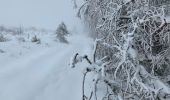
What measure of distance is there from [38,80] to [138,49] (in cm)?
294

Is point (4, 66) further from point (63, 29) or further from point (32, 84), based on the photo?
point (63, 29)

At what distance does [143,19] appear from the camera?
16.7 ft

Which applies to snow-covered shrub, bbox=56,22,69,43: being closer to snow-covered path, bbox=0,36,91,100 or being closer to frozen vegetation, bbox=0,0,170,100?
snow-covered path, bbox=0,36,91,100

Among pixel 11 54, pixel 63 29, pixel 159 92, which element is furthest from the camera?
pixel 63 29

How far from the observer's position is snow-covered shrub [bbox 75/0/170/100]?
15.5 feet

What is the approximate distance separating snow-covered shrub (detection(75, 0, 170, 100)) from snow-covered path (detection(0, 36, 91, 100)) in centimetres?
144

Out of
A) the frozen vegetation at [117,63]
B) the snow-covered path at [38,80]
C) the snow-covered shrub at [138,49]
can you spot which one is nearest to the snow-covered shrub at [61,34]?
the snow-covered path at [38,80]

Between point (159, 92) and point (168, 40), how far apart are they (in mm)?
764

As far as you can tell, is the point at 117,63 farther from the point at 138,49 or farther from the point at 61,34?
the point at 61,34

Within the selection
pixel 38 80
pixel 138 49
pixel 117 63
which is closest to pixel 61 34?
pixel 38 80

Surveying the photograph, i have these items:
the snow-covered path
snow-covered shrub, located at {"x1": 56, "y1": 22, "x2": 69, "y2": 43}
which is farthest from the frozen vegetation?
snow-covered shrub, located at {"x1": 56, "y1": 22, "x2": 69, "y2": 43}

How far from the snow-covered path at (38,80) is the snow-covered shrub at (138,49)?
4.72 ft

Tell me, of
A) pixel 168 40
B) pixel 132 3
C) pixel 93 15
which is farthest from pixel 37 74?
pixel 168 40

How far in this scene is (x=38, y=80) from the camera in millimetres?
7465
